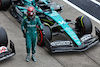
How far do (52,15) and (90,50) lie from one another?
2042 millimetres

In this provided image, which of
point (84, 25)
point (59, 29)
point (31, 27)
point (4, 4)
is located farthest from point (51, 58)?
point (4, 4)

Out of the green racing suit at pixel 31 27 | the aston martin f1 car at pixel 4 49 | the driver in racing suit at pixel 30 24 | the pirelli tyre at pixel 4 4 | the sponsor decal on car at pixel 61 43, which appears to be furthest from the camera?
the pirelli tyre at pixel 4 4

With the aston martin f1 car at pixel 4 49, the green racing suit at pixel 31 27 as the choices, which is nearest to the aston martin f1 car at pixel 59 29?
the green racing suit at pixel 31 27

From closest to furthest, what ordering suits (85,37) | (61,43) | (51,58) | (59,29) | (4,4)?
(51,58) < (61,43) < (85,37) < (59,29) < (4,4)

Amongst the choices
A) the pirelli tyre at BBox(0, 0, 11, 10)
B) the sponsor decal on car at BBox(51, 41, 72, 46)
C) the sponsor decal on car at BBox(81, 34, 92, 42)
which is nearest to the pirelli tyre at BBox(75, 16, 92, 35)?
the sponsor decal on car at BBox(81, 34, 92, 42)

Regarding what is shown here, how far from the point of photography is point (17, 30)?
12.1 metres

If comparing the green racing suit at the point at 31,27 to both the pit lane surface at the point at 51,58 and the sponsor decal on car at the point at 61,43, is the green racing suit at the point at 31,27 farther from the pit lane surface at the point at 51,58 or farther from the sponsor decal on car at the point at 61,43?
the sponsor decal on car at the point at 61,43

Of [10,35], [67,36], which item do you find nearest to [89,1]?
[67,36]

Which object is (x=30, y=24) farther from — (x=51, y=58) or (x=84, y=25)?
(x=84, y=25)

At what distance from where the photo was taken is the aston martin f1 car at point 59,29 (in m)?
10.6

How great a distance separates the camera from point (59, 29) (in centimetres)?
1168

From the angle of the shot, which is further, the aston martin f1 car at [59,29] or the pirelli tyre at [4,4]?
the pirelli tyre at [4,4]

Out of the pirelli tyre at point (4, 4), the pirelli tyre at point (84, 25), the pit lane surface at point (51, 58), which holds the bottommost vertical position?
the pit lane surface at point (51, 58)

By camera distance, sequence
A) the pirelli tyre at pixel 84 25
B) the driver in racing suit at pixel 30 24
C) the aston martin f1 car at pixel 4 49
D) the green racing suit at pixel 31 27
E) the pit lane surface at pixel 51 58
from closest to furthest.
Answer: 1. the driver in racing suit at pixel 30 24
2. the green racing suit at pixel 31 27
3. the aston martin f1 car at pixel 4 49
4. the pit lane surface at pixel 51 58
5. the pirelli tyre at pixel 84 25
